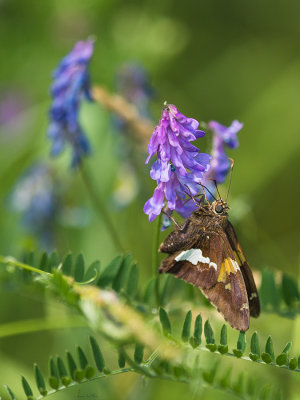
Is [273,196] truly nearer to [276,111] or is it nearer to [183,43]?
[276,111]

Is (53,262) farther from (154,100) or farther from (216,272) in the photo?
(154,100)

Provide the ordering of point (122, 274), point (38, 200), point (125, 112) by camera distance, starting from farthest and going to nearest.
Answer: point (38, 200)
point (125, 112)
point (122, 274)

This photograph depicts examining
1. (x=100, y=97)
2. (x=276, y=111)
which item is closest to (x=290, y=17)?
(x=276, y=111)

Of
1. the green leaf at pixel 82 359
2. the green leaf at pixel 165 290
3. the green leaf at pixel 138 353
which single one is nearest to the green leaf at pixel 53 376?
the green leaf at pixel 82 359

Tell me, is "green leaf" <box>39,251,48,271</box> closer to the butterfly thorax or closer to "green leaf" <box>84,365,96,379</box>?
"green leaf" <box>84,365,96,379</box>

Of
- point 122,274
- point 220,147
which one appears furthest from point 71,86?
point 122,274

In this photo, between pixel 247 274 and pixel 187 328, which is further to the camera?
pixel 247 274

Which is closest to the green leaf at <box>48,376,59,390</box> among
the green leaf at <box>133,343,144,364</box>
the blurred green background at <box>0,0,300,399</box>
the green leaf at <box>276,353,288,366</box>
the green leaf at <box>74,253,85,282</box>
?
the green leaf at <box>133,343,144,364</box>
